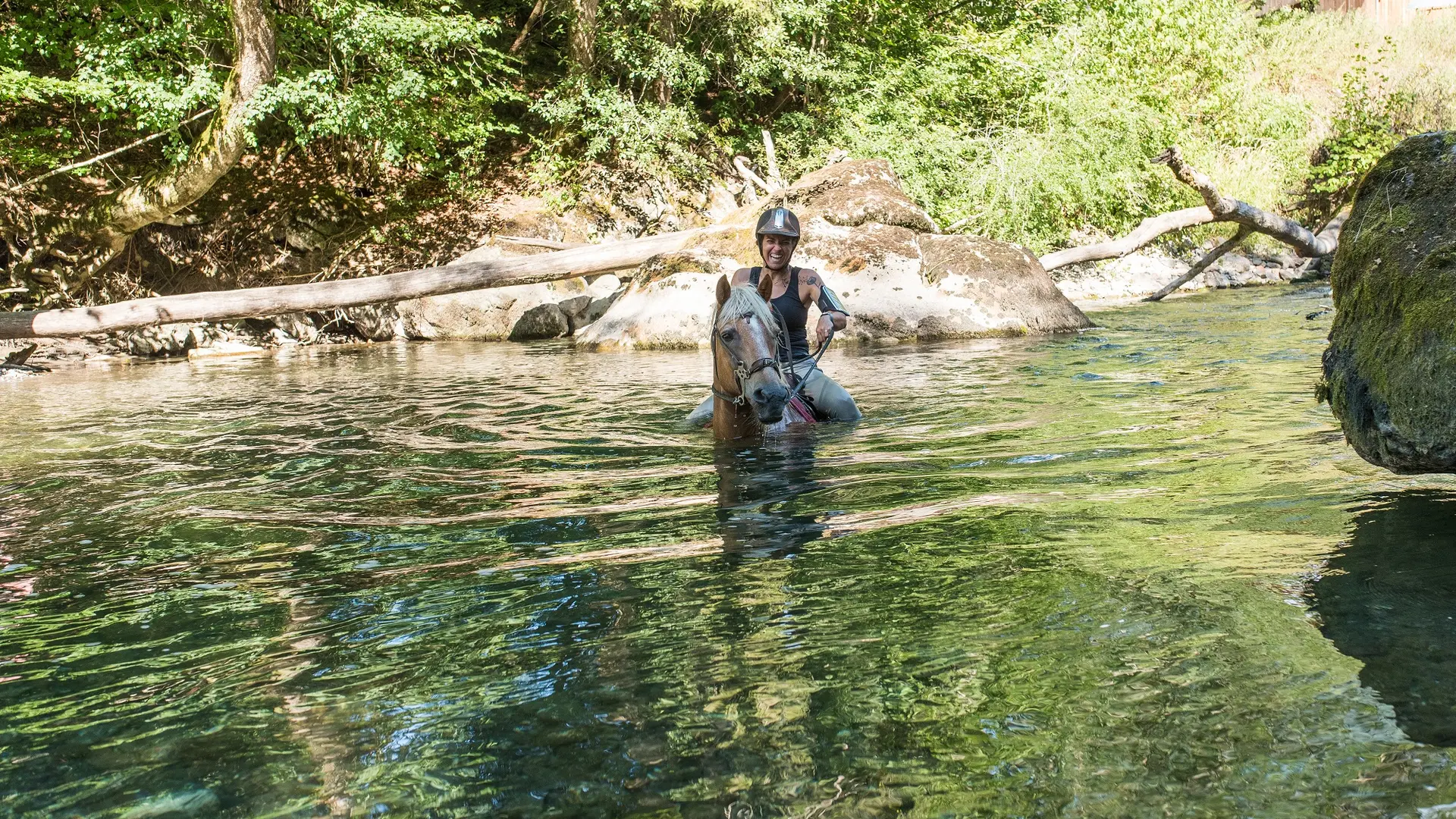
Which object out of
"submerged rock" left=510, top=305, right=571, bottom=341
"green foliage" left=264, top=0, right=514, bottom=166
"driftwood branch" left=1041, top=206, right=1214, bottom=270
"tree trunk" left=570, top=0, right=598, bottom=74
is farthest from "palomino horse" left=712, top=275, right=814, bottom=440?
"tree trunk" left=570, top=0, right=598, bottom=74

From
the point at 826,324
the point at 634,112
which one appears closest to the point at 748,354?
the point at 826,324

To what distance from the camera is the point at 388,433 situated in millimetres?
8141

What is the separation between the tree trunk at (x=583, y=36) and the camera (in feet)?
71.3

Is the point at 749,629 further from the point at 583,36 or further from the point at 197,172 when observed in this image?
the point at 583,36

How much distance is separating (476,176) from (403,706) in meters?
22.3

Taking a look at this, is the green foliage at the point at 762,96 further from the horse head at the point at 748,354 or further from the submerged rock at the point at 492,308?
the horse head at the point at 748,354

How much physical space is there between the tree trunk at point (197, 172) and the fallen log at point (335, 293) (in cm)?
324

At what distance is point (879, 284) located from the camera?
15.2m

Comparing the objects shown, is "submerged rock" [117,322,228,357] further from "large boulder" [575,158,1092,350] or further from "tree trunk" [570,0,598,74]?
"tree trunk" [570,0,598,74]

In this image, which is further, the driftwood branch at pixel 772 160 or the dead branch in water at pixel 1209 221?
the driftwood branch at pixel 772 160

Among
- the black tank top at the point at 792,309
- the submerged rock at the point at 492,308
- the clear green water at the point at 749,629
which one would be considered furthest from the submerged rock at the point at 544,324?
the clear green water at the point at 749,629

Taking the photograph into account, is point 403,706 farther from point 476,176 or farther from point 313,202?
point 476,176

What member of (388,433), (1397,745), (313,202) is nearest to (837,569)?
(1397,745)

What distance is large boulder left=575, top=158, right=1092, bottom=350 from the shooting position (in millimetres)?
14828
